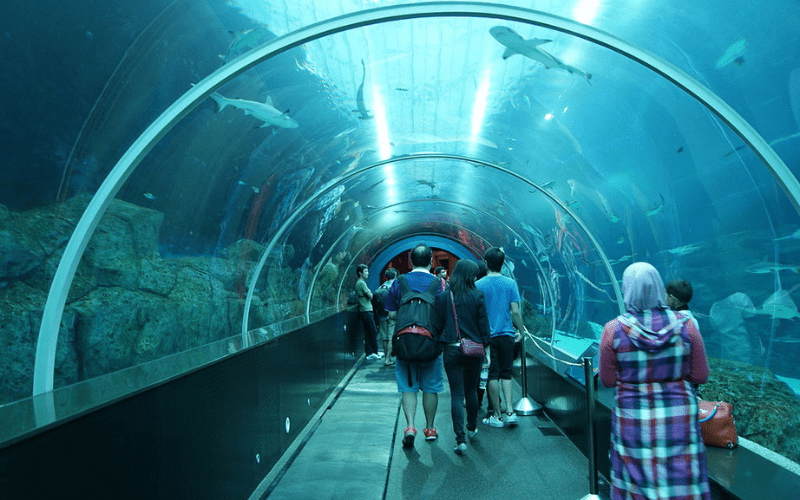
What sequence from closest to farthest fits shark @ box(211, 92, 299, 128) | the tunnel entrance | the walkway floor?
1. the walkway floor
2. shark @ box(211, 92, 299, 128)
3. the tunnel entrance

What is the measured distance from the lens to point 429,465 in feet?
18.9

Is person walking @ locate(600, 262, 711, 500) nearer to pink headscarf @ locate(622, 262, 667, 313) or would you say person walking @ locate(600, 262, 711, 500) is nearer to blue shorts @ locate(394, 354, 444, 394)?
pink headscarf @ locate(622, 262, 667, 313)

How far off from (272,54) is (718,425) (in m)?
4.31

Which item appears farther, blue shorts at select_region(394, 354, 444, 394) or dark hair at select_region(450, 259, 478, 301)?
dark hair at select_region(450, 259, 478, 301)

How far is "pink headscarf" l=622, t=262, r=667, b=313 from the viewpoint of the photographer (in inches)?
118

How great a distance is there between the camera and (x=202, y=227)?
6.66 metres

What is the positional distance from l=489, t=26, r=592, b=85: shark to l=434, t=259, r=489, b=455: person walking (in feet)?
7.10

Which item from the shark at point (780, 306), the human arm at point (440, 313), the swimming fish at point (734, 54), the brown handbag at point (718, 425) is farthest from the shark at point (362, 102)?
the shark at point (780, 306)

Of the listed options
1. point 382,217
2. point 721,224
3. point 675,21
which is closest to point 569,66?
point 675,21

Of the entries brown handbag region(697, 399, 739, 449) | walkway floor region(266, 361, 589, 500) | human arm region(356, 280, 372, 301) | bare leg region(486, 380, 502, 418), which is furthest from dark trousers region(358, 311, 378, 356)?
brown handbag region(697, 399, 739, 449)

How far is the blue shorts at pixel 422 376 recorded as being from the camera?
235 inches

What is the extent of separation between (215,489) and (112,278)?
1.86 meters

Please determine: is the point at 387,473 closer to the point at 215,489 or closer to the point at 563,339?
the point at 215,489

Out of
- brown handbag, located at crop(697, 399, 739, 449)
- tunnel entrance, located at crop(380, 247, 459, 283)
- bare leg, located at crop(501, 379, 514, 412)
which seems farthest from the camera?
tunnel entrance, located at crop(380, 247, 459, 283)
